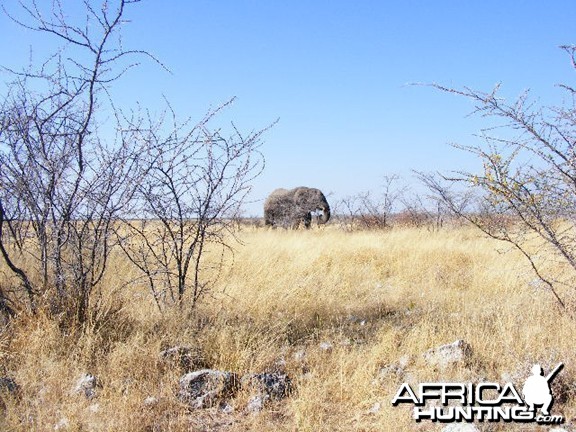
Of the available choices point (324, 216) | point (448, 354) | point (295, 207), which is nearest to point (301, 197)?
point (295, 207)

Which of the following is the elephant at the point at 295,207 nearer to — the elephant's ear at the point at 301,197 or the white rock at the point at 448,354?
the elephant's ear at the point at 301,197

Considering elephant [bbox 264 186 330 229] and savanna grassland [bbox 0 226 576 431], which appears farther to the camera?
elephant [bbox 264 186 330 229]

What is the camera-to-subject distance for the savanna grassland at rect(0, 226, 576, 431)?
2785 mm

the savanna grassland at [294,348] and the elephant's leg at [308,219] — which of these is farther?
the elephant's leg at [308,219]

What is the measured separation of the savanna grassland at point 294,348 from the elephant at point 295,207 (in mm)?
14389

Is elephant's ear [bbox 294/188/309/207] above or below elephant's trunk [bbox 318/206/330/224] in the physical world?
above

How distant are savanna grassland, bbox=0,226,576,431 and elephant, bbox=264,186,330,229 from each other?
14.4 metres

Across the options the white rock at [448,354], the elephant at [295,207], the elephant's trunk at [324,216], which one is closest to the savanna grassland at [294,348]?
the white rock at [448,354]

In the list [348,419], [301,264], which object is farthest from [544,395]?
[301,264]

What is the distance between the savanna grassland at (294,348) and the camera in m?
2.79

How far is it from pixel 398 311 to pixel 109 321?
2846 millimetres

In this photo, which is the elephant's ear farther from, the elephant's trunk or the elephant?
the elephant's trunk

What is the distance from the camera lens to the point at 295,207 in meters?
20.8

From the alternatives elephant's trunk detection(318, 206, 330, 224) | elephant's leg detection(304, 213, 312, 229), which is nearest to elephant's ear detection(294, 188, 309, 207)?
elephant's leg detection(304, 213, 312, 229)
